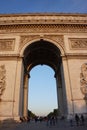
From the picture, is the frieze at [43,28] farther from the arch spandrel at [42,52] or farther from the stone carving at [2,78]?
the stone carving at [2,78]

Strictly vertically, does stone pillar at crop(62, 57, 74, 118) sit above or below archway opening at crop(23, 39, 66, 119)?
below

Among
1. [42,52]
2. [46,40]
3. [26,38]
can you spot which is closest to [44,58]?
[42,52]

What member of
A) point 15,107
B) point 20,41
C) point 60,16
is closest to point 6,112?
point 15,107

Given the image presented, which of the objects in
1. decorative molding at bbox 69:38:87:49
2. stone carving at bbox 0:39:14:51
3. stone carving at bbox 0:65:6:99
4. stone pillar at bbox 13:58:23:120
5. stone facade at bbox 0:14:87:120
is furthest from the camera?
decorative molding at bbox 69:38:87:49

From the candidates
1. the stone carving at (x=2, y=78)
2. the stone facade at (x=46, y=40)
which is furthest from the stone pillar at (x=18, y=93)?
the stone carving at (x=2, y=78)

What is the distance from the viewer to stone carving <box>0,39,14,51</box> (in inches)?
627

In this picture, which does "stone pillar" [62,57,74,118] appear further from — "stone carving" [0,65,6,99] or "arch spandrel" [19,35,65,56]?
"stone carving" [0,65,6,99]

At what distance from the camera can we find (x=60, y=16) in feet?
59.6

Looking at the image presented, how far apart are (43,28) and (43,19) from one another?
49.0 inches

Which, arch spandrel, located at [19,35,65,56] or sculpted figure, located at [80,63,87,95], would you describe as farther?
arch spandrel, located at [19,35,65,56]

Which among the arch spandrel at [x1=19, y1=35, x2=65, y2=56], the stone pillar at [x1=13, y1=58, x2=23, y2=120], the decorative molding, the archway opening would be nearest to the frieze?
the arch spandrel at [x1=19, y1=35, x2=65, y2=56]

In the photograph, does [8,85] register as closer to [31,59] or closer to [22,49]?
[22,49]

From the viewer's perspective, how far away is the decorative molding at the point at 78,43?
16.0 metres

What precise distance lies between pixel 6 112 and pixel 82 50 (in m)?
10.1
